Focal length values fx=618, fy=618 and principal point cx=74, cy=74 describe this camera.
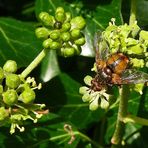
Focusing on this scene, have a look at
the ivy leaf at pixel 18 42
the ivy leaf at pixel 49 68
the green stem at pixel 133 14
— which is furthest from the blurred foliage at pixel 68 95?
the green stem at pixel 133 14

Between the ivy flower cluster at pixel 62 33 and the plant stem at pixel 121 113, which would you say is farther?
the ivy flower cluster at pixel 62 33

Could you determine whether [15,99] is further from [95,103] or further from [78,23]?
[78,23]

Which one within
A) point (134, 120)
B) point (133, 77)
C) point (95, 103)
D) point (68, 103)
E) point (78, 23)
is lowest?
point (68, 103)

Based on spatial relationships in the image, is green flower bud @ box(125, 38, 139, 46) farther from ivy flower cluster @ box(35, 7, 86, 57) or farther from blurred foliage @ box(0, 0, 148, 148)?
blurred foliage @ box(0, 0, 148, 148)

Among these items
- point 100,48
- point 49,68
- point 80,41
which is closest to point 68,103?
point 49,68

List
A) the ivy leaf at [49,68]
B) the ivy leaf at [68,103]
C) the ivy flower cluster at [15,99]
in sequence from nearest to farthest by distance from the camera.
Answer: the ivy flower cluster at [15,99] → the ivy leaf at [68,103] → the ivy leaf at [49,68]

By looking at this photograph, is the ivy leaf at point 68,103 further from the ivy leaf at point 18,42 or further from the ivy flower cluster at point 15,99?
the ivy flower cluster at point 15,99
